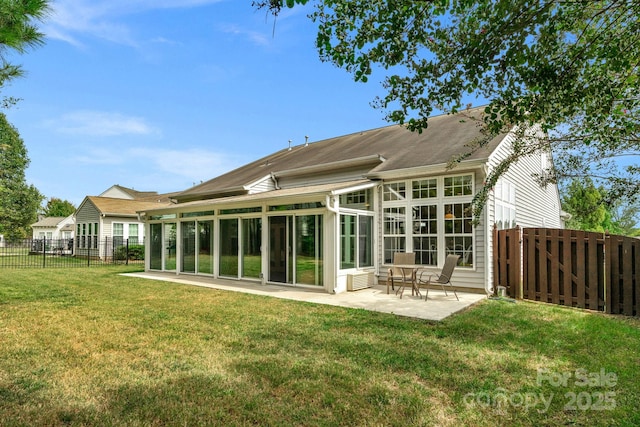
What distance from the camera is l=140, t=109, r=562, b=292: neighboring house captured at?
31.5ft

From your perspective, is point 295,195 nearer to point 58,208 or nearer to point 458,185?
point 458,185

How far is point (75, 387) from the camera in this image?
3.66 m

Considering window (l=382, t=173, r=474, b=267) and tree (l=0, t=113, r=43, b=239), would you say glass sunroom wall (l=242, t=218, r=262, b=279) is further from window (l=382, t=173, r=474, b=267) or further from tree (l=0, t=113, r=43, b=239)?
tree (l=0, t=113, r=43, b=239)

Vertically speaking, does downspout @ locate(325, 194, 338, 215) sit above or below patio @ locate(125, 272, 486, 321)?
above

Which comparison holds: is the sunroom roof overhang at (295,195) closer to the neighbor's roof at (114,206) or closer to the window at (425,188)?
the window at (425,188)

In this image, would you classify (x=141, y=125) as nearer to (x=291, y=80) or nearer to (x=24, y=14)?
(x=291, y=80)

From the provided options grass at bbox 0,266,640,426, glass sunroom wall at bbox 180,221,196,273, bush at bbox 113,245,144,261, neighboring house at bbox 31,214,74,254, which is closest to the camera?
grass at bbox 0,266,640,426

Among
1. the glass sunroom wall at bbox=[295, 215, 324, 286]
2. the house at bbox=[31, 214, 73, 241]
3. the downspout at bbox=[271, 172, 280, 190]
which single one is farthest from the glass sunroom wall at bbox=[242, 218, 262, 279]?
the house at bbox=[31, 214, 73, 241]

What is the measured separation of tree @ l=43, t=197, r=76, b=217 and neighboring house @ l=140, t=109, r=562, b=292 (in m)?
63.0

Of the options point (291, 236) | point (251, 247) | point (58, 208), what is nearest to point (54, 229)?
point (58, 208)

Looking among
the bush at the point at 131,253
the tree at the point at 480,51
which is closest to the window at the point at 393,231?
the tree at the point at 480,51

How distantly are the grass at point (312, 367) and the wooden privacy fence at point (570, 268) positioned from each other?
83 cm

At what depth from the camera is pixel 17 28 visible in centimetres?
583

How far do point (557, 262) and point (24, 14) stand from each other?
11902 mm
